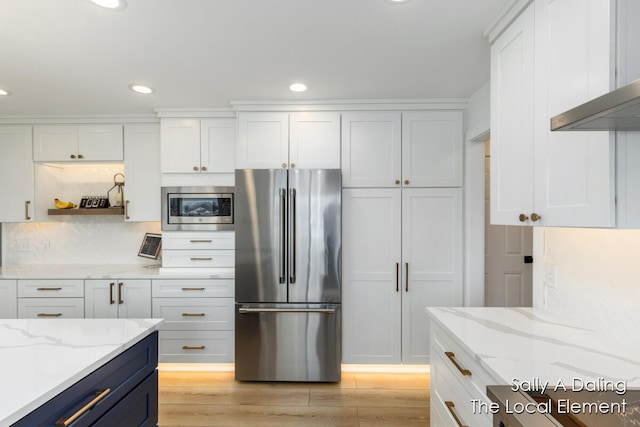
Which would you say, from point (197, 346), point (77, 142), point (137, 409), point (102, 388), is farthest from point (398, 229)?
point (77, 142)

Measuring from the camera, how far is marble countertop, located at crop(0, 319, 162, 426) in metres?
1.03

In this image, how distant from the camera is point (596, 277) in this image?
150 cm

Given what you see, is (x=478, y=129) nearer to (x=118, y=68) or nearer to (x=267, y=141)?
(x=267, y=141)

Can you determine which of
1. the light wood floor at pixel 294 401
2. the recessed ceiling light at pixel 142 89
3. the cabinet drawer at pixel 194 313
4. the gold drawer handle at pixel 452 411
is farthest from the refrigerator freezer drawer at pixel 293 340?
the recessed ceiling light at pixel 142 89

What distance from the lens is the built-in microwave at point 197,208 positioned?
3209 mm

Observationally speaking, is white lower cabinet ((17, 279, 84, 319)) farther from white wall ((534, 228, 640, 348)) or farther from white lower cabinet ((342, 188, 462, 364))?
white wall ((534, 228, 640, 348))

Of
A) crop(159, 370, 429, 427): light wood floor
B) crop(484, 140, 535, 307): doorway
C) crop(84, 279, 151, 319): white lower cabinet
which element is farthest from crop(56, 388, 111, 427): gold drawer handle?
crop(484, 140, 535, 307): doorway

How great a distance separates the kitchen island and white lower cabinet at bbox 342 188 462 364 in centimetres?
111

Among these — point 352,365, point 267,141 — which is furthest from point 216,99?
point 352,365

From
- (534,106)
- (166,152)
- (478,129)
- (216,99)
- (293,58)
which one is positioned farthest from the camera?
(166,152)

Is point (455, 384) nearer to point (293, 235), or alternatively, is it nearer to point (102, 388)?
point (102, 388)

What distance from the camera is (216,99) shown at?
2.93m

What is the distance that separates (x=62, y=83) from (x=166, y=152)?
35.6 inches

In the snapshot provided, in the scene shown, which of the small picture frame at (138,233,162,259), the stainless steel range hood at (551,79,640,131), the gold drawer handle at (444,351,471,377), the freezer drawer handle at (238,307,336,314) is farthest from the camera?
the small picture frame at (138,233,162,259)
